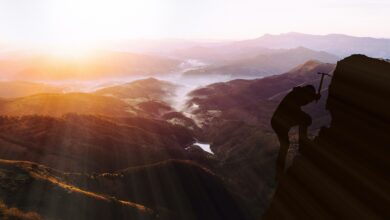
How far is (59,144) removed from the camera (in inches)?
2766

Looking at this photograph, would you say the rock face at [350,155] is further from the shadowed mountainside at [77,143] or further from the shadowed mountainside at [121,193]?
the shadowed mountainside at [77,143]

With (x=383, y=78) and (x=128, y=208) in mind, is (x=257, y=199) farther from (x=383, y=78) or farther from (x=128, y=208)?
(x=383, y=78)

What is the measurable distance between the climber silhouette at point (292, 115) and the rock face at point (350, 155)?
0.66 meters

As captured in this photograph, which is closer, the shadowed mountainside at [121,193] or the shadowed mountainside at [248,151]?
the shadowed mountainside at [121,193]

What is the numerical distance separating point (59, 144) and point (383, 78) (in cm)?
7084

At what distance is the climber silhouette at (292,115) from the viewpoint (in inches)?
304

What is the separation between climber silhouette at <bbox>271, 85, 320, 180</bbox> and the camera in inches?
304

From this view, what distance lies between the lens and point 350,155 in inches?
245

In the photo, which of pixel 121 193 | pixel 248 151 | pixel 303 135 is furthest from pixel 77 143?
pixel 303 135

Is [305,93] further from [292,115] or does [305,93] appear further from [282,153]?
[282,153]

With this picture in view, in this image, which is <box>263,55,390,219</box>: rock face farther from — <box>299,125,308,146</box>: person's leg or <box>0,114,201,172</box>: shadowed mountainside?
<box>0,114,201,172</box>: shadowed mountainside

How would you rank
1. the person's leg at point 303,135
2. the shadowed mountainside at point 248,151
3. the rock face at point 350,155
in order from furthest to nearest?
the shadowed mountainside at point 248,151 → the person's leg at point 303,135 → the rock face at point 350,155

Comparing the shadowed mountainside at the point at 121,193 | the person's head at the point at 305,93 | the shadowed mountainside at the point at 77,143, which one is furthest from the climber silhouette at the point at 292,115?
the shadowed mountainside at the point at 77,143

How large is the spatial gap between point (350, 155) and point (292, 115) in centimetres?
198
